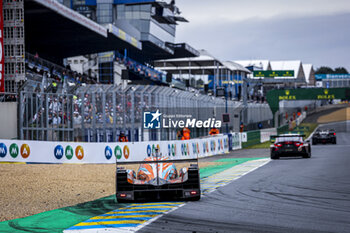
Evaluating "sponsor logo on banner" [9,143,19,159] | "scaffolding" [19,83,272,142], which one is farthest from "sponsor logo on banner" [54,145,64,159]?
"sponsor logo on banner" [9,143,19,159]

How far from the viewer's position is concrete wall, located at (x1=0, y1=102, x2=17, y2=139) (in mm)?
26203

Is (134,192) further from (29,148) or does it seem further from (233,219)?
(29,148)

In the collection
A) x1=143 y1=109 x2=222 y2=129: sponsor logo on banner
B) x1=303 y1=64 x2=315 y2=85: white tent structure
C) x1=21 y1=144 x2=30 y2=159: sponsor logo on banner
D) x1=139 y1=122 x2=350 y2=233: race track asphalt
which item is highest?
x1=303 y1=64 x2=315 y2=85: white tent structure

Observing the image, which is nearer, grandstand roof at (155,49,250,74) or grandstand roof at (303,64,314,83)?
grandstand roof at (155,49,250,74)

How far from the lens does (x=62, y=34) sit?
44656 mm

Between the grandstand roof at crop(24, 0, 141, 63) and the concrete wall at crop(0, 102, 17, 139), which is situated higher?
the grandstand roof at crop(24, 0, 141, 63)

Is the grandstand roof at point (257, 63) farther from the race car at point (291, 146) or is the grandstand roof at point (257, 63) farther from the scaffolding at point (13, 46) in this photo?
the race car at point (291, 146)

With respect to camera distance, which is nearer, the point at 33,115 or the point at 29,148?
the point at 29,148

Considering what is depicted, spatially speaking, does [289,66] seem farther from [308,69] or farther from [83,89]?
[83,89]

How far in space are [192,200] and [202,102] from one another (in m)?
26.6

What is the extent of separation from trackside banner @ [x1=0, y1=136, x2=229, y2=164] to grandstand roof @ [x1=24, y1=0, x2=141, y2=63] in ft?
36.7

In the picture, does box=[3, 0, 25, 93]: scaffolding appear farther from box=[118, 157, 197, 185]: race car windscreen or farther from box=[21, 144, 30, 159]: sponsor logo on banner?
box=[118, 157, 197, 185]: race car windscreen

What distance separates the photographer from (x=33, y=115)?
25938mm

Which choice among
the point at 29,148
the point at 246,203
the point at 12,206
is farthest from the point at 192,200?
the point at 29,148
